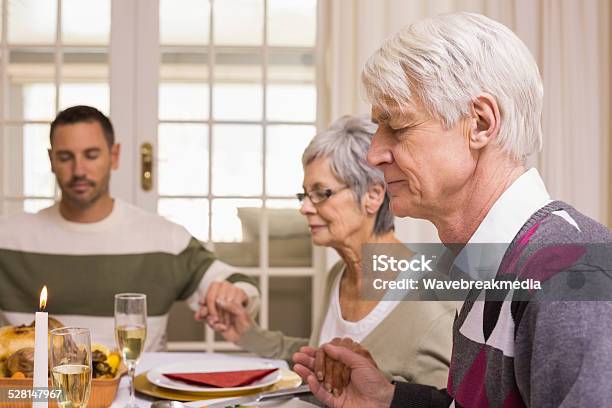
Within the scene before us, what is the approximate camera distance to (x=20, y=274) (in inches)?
98.2

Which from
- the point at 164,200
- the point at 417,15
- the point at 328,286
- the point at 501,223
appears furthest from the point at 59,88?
the point at 501,223

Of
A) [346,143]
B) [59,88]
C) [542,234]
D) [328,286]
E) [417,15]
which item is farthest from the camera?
[59,88]

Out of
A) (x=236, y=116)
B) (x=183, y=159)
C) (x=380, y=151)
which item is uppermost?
(x=236, y=116)

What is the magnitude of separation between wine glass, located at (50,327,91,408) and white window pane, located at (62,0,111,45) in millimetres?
2665

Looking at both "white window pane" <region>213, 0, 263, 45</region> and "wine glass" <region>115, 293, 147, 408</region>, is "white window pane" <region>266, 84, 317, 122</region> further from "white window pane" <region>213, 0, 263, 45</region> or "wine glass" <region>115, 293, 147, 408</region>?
"wine glass" <region>115, 293, 147, 408</region>

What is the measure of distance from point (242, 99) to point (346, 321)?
1940mm

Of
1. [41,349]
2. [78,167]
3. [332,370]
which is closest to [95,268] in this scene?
[78,167]

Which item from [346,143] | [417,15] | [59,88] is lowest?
[346,143]

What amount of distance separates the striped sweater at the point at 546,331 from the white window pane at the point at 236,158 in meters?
2.54

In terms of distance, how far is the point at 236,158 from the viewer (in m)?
3.58

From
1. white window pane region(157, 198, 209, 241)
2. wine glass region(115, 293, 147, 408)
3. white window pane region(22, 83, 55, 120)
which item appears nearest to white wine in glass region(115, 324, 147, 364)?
wine glass region(115, 293, 147, 408)

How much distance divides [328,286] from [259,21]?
1824 mm

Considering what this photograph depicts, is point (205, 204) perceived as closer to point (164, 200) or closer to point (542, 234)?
point (164, 200)

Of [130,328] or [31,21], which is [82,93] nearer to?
[31,21]
